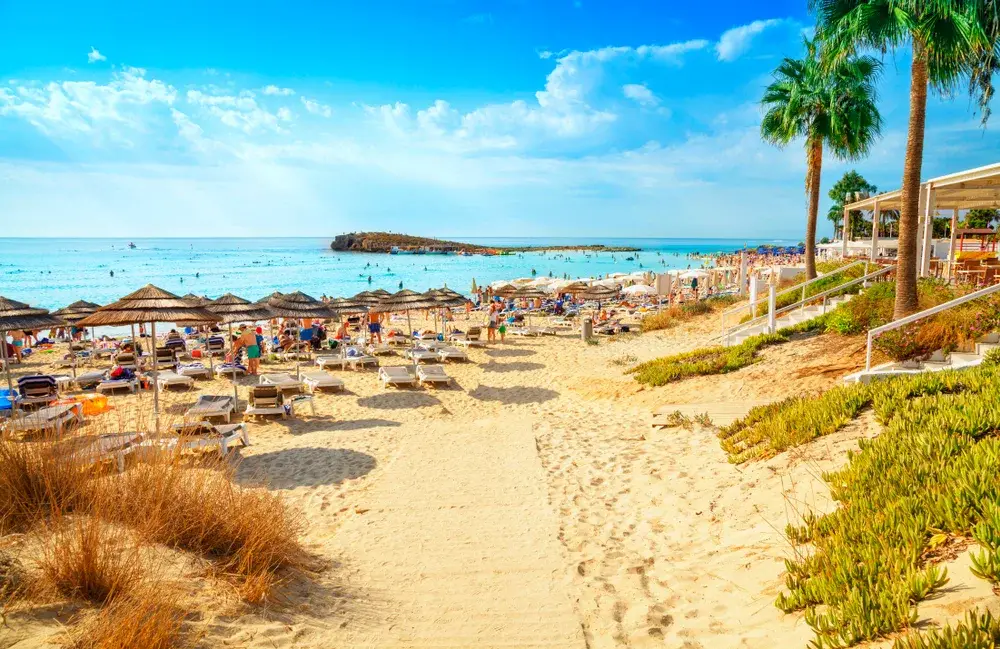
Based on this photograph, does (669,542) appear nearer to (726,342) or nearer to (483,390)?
(483,390)

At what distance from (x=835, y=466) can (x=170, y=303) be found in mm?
10044

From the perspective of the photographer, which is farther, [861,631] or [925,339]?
[925,339]

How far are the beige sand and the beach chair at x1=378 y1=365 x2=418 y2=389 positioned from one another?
2973 millimetres

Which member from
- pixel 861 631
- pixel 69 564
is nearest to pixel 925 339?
pixel 861 631

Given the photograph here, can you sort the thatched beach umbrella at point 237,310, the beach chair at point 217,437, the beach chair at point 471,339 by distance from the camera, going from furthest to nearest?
1. the beach chair at point 471,339
2. the thatched beach umbrella at point 237,310
3. the beach chair at point 217,437

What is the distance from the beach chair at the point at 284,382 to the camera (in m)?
12.5

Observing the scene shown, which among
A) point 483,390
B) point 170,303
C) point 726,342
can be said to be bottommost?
point 483,390

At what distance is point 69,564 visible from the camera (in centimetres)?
305

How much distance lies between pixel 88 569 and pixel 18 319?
33.3 feet

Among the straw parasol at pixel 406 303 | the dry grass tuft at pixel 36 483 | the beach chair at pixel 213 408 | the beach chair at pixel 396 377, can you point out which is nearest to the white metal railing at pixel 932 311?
the dry grass tuft at pixel 36 483

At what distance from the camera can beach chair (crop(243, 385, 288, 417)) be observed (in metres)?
10.4

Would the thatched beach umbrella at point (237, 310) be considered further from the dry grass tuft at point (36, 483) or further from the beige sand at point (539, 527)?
the dry grass tuft at point (36, 483)

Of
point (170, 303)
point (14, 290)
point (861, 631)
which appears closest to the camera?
point (861, 631)

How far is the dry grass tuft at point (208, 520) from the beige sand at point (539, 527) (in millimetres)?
236
